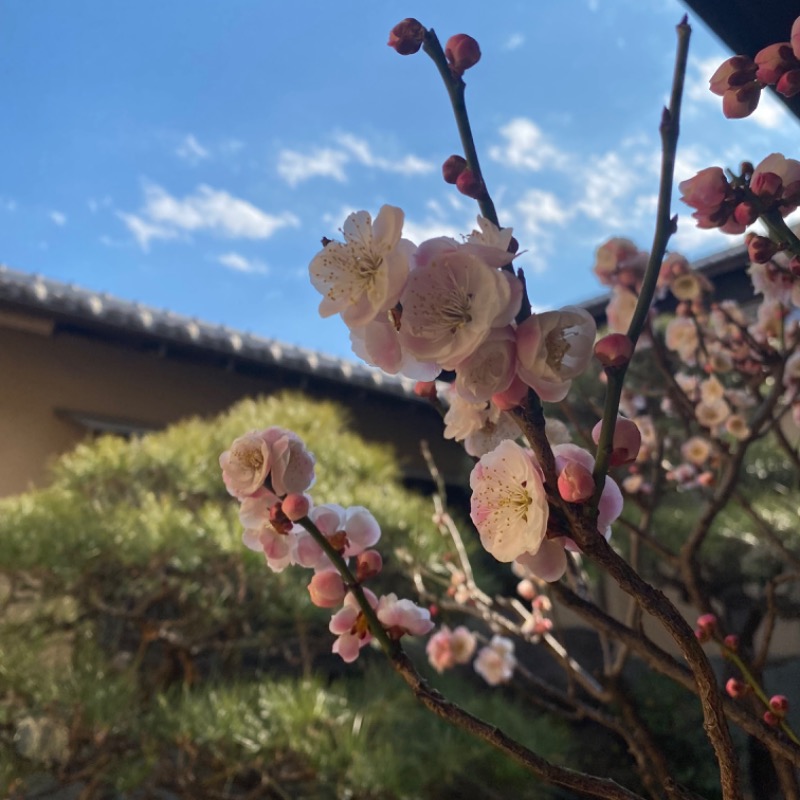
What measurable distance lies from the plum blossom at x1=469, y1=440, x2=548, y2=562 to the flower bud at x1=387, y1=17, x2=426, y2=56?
10.9 inches

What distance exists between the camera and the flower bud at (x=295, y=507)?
56 cm

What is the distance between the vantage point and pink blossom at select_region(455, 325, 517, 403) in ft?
1.30

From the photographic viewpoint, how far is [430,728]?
7.04 ft

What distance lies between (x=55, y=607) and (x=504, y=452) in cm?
193

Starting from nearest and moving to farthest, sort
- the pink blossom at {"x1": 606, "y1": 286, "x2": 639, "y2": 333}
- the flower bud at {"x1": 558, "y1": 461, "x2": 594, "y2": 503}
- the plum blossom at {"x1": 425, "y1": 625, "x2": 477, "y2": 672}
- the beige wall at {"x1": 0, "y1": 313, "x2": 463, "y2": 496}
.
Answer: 1. the flower bud at {"x1": 558, "y1": 461, "x2": 594, "y2": 503}
2. the pink blossom at {"x1": 606, "y1": 286, "x2": 639, "y2": 333}
3. the plum blossom at {"x1": 425, "y1": 625, "x2": 477, "y2": 672}
4. the beige wall at {"x1": 0, "y1": 313, "x2": 463, "y2": 496}

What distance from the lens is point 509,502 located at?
456mm

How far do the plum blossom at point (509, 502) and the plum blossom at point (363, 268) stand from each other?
11cm

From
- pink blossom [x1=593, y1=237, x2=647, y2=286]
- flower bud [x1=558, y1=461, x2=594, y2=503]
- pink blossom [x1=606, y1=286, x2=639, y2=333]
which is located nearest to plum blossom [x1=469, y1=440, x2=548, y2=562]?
Answer: flower bud [x1=558, y1=461, x2=594, y2=503]

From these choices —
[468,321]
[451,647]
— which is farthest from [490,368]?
A: [451,647]

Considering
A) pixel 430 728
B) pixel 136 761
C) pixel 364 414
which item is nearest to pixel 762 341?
pixel 430 728

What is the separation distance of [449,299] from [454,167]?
0.11 meters

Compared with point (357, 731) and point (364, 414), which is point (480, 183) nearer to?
point (357, 731)

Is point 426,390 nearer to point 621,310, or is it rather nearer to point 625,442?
point 625,442

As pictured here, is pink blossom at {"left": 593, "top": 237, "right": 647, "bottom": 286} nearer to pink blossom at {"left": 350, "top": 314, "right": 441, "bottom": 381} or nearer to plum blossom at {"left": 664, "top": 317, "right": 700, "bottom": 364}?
plum blossom at {"left": 664, "top": 317, "right": 700, "bottom": 364}
